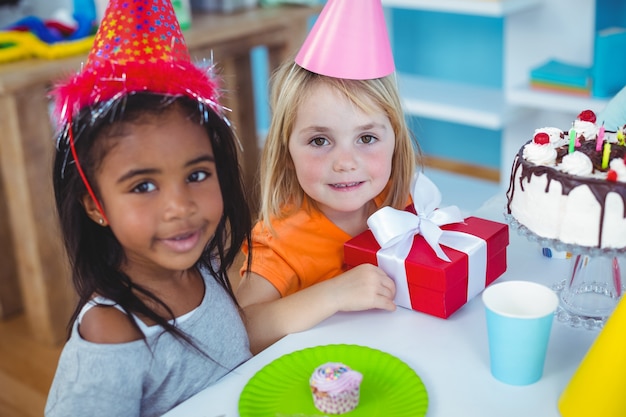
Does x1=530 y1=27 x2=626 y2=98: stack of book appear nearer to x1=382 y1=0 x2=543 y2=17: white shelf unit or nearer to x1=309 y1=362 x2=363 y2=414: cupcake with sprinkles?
x1=382 y1=0 x2=543 y2=17: white shelf unit

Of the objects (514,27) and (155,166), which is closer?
(155,166)

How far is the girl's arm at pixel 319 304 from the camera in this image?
3.63 ft

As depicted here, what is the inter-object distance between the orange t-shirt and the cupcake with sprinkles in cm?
41

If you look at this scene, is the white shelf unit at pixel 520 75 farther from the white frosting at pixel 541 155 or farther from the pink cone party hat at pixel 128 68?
the pink cone party hat at pixel 128 68

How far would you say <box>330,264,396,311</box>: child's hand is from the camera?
3.63 ft

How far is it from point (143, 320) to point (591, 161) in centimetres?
59

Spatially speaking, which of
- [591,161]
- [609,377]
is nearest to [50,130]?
[591,161]

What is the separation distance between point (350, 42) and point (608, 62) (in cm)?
149

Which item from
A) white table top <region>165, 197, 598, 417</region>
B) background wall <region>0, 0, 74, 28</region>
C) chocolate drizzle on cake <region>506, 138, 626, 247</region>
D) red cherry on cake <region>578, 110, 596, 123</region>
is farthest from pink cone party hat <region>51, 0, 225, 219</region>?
background wall <region>0, 0, 74, 28</region>

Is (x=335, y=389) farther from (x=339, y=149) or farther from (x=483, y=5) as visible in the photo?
(x=483, y=5)

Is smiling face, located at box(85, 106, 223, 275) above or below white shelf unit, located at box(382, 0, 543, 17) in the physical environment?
above

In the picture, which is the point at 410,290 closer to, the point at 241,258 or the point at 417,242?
the point at 417,242

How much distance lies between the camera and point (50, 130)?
7.36ft

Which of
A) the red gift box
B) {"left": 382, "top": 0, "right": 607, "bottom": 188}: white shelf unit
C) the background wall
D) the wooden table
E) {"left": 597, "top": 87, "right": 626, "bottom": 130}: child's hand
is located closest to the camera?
the red gift box
